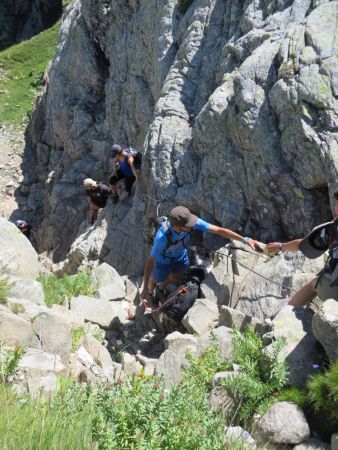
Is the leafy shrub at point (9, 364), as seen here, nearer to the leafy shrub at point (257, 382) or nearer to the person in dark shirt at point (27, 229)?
the leafy shrub at point (257, 382)

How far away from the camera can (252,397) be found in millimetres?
6480

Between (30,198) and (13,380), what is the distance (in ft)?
87.3

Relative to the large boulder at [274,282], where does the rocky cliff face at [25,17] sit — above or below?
above

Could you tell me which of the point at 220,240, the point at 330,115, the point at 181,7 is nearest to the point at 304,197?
the point at 330,115

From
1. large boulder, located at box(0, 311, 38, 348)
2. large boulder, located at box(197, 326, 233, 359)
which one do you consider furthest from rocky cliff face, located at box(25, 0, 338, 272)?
large boulder, located at box(0, 311, 38, 348)

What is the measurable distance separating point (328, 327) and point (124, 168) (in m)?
12.7

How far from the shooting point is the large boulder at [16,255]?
1369 centimetres

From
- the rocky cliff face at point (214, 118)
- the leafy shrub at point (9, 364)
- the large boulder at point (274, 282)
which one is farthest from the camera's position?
the rocky cliff face at point (214, 118)

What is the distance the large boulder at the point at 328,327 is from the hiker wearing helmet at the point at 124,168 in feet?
39.4

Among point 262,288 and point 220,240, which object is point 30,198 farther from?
point 262,288

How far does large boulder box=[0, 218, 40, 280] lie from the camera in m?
13.7

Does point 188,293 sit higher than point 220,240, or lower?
lower

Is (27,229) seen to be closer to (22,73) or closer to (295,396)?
(22,73)

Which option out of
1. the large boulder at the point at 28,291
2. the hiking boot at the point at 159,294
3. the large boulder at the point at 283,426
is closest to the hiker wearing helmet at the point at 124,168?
the large boulder at the point at 28,291
